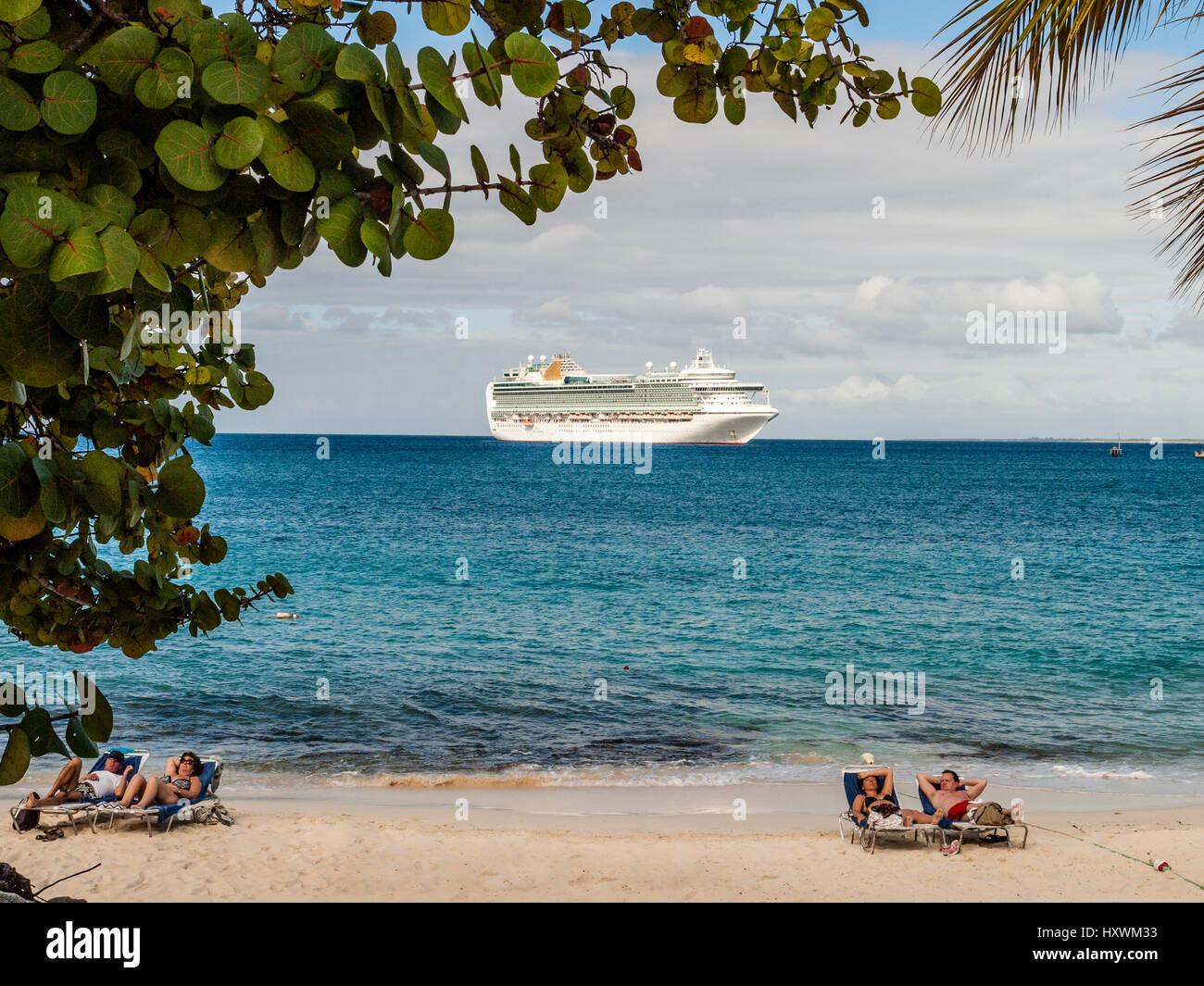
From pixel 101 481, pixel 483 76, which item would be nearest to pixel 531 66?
pixel 483 76

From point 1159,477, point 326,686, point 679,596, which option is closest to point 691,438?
point 1159,477

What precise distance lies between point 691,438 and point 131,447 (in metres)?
102

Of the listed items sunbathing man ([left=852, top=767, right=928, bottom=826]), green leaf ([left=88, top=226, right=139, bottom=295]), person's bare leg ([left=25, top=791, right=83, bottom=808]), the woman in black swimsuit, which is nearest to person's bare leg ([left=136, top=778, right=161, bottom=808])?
the woman in black swimsuit

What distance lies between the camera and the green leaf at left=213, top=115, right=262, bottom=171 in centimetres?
95

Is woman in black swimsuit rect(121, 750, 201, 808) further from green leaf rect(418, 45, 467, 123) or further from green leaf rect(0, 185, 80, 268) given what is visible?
green leaf rect(418, 45, 467, 123)

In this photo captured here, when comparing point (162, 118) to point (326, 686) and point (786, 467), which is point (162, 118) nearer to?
point (326, 686)

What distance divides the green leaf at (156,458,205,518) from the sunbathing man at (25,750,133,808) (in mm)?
9191

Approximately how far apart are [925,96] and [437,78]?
919 millimetres

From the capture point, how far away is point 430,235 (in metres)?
1.02

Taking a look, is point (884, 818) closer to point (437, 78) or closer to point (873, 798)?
point (873, 798)

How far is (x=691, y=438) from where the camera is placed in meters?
104

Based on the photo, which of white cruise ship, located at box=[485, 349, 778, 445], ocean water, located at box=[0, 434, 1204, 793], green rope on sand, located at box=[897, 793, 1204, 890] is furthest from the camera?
white cruise ship, located at box=[485, 349, 778, 445]

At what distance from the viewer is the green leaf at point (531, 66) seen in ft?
3.37

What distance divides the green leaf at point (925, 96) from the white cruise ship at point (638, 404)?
308 feet
